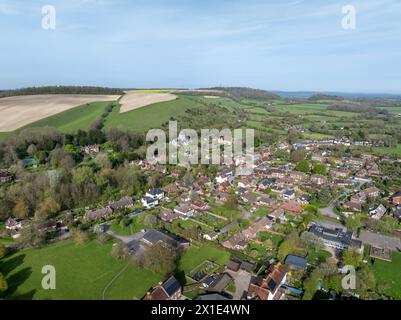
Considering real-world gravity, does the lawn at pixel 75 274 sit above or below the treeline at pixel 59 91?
below

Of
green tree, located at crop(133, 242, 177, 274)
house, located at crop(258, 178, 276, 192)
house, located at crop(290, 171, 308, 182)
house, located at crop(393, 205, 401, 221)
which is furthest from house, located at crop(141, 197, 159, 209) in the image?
house, located at crop(393, 205, 401, 221)

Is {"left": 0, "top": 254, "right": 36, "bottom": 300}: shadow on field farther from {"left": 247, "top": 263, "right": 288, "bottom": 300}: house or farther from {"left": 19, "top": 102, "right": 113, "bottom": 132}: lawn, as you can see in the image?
{"left": 19, "top": 102, "right": 113, "bottom": 132}: lawn

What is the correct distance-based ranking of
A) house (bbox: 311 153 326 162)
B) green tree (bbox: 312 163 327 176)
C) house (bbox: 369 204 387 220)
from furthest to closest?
house (bbox: 311 153 326 162) < green tree (bbox: 312 163 327 176) < house (bbox: 369 204 387 220)

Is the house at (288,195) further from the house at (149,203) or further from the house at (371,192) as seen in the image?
the house at (149,203)

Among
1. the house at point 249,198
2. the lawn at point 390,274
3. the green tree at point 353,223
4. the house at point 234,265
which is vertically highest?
the house at point 249,198

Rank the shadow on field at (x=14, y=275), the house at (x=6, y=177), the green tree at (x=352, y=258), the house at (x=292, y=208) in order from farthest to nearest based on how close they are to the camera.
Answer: the house at (x=6, y=177)
the house at (x=292, y=208)
the green tree at (x=352, y=258)
the shadow on field at (x=14, y=275)

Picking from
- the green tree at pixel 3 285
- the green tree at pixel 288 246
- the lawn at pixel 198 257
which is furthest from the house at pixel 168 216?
the green tree at pixel 3 285

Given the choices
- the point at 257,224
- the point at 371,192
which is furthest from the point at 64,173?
A: the point at 371,192
